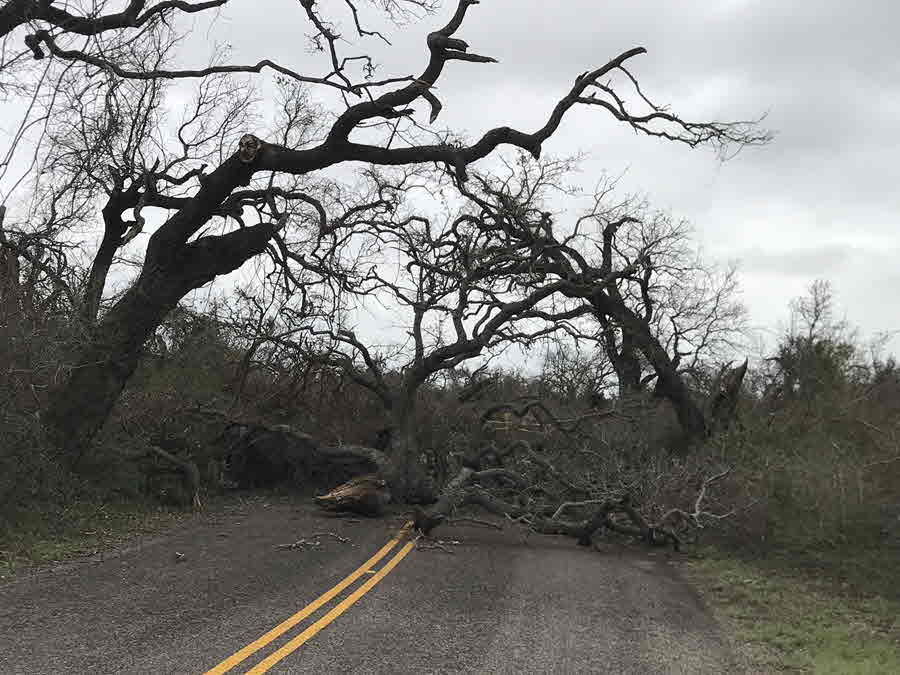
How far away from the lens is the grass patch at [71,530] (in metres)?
8.59

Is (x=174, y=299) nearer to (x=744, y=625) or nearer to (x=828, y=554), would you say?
(x=744, y=625)

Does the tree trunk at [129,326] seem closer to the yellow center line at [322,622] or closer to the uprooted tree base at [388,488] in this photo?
the uprooted tree base at [388,488]

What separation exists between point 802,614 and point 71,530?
28.8 feet

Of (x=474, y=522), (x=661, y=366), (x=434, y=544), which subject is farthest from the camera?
(x=661, y=366)

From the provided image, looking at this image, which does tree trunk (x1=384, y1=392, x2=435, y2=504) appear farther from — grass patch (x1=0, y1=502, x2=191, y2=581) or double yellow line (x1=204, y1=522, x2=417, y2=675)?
double yellow line (x1=204, y1=522, x2=417, y2=675)

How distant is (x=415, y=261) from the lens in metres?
16.8

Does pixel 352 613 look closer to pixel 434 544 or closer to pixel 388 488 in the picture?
pixel 434 544

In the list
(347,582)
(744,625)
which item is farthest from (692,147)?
(347,582)

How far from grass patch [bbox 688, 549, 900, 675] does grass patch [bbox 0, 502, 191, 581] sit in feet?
23.4

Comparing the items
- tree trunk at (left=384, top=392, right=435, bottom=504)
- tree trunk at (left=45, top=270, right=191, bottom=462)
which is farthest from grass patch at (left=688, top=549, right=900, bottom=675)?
tree trunk at (left=45, top=270, right=191, bottom=462)

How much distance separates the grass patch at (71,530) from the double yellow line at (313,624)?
3047 millimetres

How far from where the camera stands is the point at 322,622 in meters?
6.61

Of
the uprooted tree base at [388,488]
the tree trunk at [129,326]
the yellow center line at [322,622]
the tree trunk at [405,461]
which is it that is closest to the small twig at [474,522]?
the uprooted tree base at [388,488]

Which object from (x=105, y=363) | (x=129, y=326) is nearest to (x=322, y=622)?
(x=105, y=363)
